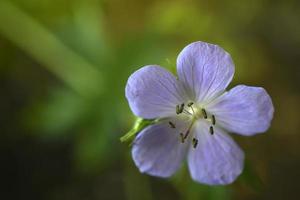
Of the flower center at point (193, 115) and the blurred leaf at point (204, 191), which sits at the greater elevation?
the flower center at point (193, 115)

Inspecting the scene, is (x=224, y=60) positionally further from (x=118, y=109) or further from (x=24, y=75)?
(x=24, y=75)

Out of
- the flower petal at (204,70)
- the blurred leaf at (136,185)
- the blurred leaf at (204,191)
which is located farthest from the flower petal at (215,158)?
the blurred leaf at (136,185)

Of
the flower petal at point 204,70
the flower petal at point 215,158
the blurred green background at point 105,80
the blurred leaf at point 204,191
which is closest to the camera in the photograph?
the flower petal at point 204,70

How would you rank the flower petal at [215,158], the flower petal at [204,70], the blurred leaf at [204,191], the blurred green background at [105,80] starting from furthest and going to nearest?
the blurred green background at [105,80] < the blurred leaf at [204,191] < the flower petal at [215,158] < the flower petal at [204,70]

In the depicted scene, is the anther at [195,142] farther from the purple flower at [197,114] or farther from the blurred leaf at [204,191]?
the blurred leaf at [204,191]

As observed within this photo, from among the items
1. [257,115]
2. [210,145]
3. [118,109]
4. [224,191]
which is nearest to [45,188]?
[118,109]

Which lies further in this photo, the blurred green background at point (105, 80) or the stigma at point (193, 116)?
the blurred green background at point (105, 80)

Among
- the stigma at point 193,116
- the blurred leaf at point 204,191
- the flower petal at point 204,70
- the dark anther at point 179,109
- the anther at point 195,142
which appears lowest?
the blurred leaf at point 204,191
